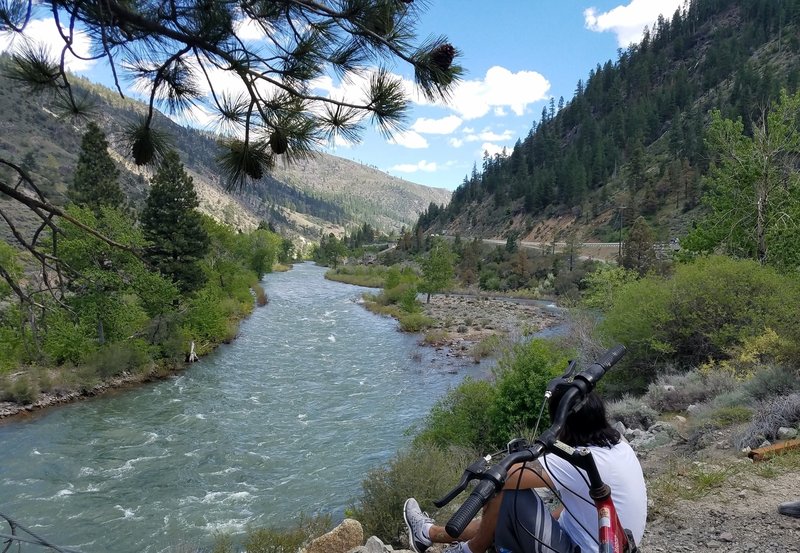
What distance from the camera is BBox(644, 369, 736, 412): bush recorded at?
10.0 meters

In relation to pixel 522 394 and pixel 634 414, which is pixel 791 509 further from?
pixel 522 394

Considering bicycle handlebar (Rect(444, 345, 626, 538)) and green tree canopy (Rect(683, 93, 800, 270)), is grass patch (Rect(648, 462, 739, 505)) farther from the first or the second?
green tree canopy (Rect(683, 93, 800, 270))

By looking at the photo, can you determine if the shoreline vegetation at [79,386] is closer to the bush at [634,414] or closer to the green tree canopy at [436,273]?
the bush at [634,414]

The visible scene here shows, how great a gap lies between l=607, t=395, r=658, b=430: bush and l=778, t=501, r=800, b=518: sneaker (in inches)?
210

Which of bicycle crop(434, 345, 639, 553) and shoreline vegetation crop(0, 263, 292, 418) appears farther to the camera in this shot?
shoreline vegetation crop(0, 263, 292, 418)

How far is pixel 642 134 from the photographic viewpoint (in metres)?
87.1

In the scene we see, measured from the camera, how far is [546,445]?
1899 millimetres

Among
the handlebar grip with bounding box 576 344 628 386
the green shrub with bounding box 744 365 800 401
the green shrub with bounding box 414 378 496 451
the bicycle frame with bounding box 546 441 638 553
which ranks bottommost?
the green shrub with bounding box 414 378 496 451

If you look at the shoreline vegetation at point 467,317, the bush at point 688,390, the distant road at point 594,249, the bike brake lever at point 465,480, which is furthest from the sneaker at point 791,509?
the distant road at point 594,249

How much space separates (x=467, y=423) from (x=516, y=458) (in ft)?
33.3

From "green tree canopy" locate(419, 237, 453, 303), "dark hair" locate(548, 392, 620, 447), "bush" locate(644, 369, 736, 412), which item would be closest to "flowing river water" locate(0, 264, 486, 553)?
"bush" locate(644, 369, 736, 412)

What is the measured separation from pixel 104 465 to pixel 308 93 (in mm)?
12992

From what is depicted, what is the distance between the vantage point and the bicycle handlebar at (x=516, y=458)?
4.86ft

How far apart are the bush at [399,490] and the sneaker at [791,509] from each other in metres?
3.91
